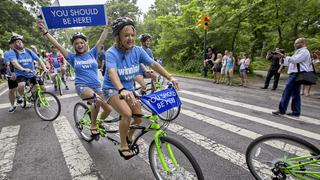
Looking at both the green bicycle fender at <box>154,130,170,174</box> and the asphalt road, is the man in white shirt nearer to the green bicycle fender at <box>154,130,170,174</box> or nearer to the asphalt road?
the asphalt road

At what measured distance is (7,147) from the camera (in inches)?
178

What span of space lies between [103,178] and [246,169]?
214 centimetres

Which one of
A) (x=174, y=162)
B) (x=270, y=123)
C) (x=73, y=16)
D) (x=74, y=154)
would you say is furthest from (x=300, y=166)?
(x=73, y=16)

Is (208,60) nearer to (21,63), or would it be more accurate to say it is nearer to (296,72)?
(296,72)

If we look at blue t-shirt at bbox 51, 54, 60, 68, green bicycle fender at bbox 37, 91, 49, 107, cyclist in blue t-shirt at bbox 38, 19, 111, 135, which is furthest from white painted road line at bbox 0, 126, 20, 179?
blue t-shirt at bbox 51, 54, 60, 68

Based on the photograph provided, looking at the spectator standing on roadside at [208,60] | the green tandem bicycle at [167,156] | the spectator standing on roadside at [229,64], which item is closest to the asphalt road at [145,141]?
the green tandem bicycle at [167,156]

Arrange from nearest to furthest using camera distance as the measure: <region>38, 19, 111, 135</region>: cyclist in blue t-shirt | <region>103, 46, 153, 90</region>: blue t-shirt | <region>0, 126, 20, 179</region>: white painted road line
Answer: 1. <region>103, 46, 153, 90</region>: blue t-shirt
2. <region>0, 126, 20, 179</region>: white painted road line
3. <region>38, 19, 111, 135</region>: cyclist in blue t-shirt

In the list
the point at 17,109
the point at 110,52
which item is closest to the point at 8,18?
the point at 17,109

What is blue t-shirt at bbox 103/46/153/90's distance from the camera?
3.09 m

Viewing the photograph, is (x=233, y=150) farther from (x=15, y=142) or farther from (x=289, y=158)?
(x=15, y=142)

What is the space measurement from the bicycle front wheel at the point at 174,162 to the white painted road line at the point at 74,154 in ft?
A: 3.15

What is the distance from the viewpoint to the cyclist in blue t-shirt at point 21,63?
20.2 feet

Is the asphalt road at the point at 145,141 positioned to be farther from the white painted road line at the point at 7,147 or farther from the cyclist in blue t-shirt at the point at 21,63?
the cyclist in blue t-shirt at the point at 21,63

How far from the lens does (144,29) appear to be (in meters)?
40.2
